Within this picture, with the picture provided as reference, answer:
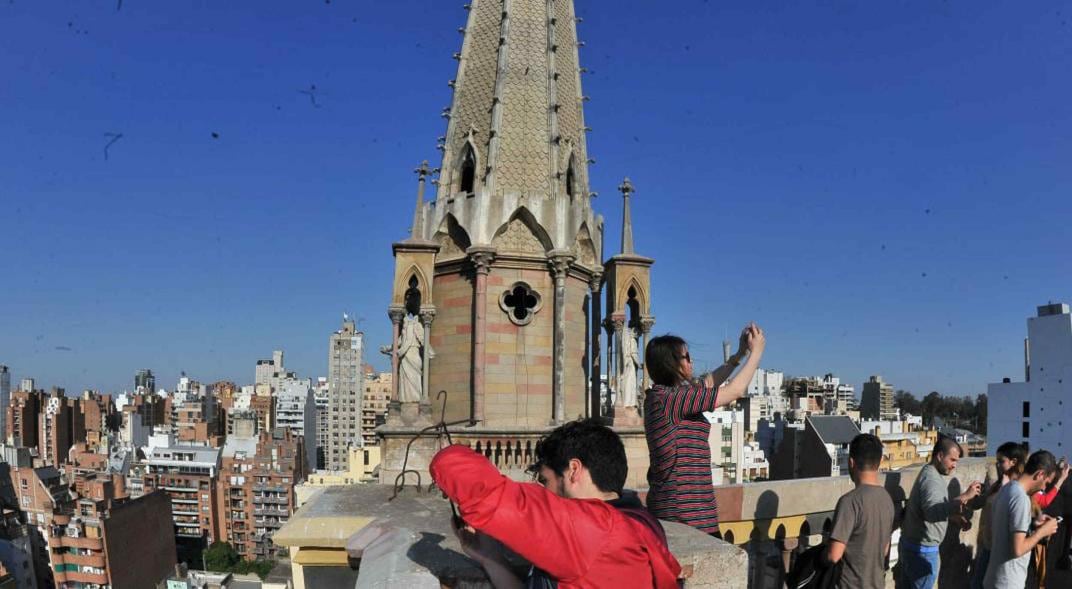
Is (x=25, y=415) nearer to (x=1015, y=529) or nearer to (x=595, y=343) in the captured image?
(x=595, y=343)

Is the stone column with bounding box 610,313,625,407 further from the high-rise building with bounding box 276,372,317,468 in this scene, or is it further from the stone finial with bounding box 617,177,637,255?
the high-rise building with bounding box 276,372,317,468

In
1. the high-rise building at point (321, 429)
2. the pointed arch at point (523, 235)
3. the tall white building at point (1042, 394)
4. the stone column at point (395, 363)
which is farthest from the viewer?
the high-rise building at point (321, 429)

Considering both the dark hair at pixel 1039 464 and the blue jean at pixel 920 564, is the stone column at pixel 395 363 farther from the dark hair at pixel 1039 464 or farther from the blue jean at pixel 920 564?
the dark hair at pixel 1039 464

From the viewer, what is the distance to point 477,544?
8.47ft

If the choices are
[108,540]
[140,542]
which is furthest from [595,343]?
[140,542]

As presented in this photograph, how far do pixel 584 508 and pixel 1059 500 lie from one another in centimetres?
607

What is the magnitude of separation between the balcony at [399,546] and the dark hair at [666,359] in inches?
33.0

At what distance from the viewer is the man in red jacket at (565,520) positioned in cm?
215

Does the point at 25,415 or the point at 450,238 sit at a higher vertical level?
the point at 450,238

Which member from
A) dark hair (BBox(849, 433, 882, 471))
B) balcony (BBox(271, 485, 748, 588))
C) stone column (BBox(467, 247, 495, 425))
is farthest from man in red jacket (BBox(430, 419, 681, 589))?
stone column (BBox(467, 247, 495, 425))

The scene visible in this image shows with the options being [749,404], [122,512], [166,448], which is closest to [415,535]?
[122,512]

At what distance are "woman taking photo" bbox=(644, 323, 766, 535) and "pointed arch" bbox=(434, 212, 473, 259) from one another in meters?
8.41

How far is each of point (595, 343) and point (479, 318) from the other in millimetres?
2459

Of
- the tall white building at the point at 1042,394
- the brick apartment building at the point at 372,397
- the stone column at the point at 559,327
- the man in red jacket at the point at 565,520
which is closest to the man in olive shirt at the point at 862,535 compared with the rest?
the man in red jacket at the point at 565,520
